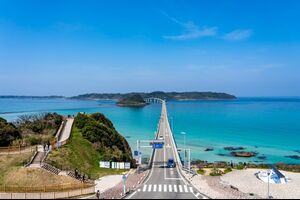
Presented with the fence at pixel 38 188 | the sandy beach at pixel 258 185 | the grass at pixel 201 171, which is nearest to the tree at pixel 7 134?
the fence at pixel 38 188

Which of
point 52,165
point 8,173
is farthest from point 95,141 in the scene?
point 8,173

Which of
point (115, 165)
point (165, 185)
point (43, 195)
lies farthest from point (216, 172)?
point (43, 195)

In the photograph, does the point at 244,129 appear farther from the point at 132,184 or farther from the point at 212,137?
the point at 132,184

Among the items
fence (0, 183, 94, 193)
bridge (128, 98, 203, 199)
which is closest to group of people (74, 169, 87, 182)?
fence (0, 183, 94, 193)

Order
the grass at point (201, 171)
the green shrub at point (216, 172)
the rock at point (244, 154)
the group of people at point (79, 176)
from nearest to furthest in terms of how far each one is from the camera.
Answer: the group of people at point (79, 176)
the green shrub at point (216, 172)
the grass at point (201, 171)
the rock at point (244, 154)

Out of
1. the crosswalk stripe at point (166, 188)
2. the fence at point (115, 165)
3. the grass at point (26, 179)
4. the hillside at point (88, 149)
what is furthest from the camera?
the fence at point (115, 165)

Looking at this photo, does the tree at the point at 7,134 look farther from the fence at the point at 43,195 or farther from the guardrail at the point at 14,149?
the fence at the point at 43,195

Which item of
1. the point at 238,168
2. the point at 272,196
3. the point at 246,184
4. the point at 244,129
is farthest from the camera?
the point at 244,129
